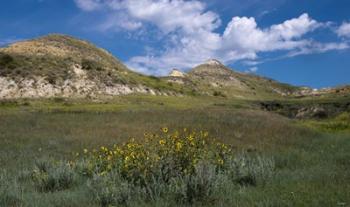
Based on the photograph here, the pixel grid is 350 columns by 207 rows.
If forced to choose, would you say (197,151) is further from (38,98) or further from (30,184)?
(38,98)

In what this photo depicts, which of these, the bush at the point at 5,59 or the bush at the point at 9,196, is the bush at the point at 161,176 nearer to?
the bush at the point at 9,196

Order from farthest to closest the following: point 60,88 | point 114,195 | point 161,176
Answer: point 60,88 → point 161,176 → point 114,195

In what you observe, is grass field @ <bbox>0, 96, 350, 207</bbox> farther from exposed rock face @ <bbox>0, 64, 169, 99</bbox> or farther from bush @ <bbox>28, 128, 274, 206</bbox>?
exposed rock face @ <bbox>0, 64, 169, 99</bbox>

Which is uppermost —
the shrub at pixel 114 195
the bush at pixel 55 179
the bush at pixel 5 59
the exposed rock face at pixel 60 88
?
the bush at pixel 5 59

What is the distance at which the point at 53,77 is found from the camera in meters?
80.6

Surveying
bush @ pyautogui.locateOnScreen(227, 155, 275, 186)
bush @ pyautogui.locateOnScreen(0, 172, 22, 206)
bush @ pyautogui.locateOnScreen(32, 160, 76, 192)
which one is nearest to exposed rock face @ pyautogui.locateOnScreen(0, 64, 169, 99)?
bush @ pyautogui.locateOnScreen(32, 160, 76, 192)

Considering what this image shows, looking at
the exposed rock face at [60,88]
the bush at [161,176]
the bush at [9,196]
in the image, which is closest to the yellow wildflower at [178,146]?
the bush at [161,176]

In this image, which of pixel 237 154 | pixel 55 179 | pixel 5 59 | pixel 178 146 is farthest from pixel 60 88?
pixel 178 146

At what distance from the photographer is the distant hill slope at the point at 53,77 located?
244ft

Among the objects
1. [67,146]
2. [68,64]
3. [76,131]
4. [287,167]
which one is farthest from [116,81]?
[287,167]

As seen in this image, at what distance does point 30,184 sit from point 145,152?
12.6 ft

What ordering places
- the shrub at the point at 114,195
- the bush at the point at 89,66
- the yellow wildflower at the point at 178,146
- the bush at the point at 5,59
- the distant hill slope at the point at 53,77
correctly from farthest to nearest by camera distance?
the bush at the point at 89,66 → the bush at the point at 5,59 → the distant hill slope at the point at 53,77 → the yellow wildflower at the point at 178,146 → the shrub at the point at 114,195

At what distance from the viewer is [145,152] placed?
1020 cm

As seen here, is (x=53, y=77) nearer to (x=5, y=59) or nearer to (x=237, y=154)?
(x=5, y=59)
